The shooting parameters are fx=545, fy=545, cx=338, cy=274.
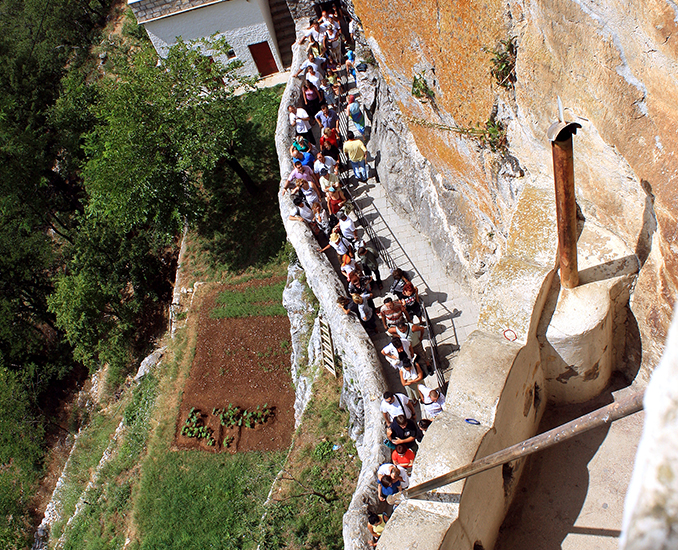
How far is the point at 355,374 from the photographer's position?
36.1 feet

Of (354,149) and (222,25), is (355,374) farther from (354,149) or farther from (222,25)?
(222,25)

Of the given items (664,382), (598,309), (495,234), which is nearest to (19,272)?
(495,234)

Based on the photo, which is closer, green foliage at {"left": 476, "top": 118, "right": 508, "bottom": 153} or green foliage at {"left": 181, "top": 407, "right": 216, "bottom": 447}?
green foliage at {"left": 476, "top": 118, "right": 508, "bottom": 153}

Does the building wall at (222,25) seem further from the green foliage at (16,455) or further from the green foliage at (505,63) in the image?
the green foliage at (505,63)

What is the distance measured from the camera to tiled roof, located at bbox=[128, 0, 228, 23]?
2577 cm

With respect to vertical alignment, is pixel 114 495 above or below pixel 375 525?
below

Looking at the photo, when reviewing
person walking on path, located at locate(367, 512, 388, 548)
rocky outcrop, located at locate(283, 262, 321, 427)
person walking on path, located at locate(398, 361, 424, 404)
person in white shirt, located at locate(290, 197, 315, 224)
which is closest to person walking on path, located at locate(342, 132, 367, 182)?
person in white shirt, located at locate(290, 197, 315, 224)

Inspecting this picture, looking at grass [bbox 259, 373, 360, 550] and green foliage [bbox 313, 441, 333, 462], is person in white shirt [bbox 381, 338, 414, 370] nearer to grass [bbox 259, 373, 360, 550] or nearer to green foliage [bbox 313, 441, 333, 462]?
grass [bbox 259, 373, 360, 550]

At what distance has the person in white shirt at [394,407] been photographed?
9141 mm

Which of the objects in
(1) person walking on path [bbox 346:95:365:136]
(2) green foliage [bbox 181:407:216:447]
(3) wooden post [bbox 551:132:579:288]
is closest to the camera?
(3) wooden post [bbox 551:132:579:288]

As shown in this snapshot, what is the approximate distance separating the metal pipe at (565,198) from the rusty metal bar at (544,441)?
6.62ft

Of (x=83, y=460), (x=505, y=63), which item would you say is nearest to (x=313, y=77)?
(x=505, y=63)

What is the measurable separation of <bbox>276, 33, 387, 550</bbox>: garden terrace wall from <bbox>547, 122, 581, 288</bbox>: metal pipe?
15.4 feet

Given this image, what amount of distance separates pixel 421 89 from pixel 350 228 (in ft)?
10.8
